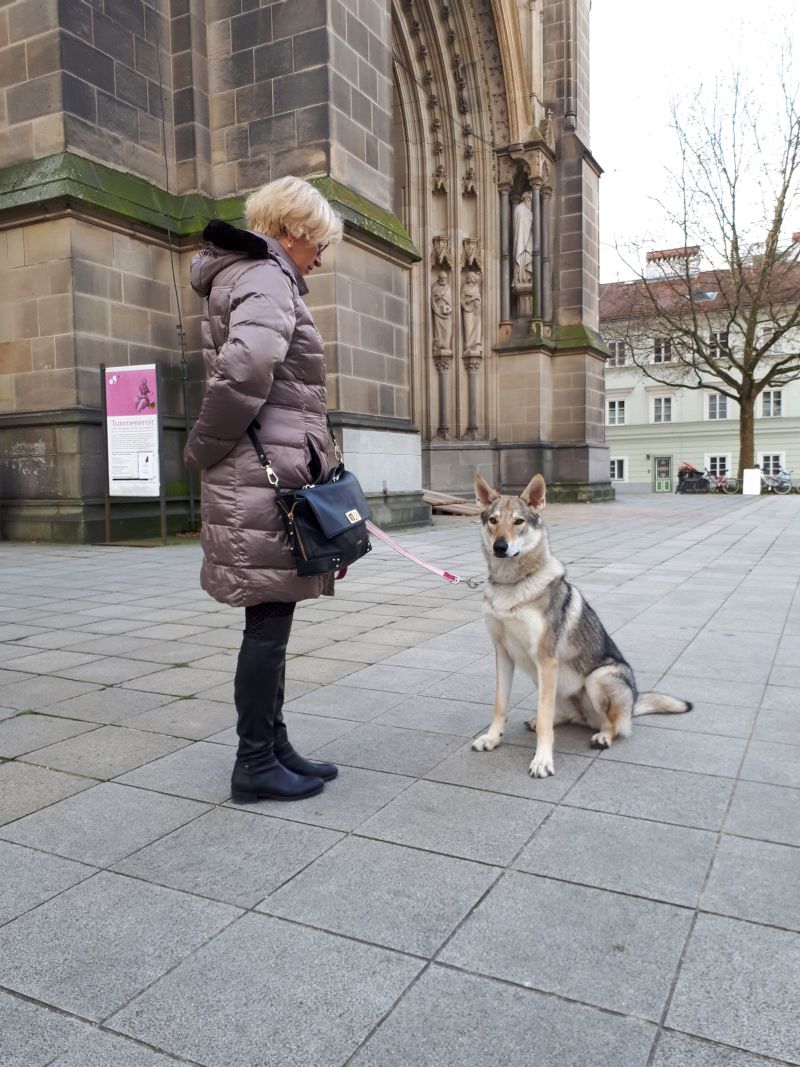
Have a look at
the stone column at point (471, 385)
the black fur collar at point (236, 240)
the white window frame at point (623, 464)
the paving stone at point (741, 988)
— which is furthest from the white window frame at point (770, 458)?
the paving stone at point (741, 988)

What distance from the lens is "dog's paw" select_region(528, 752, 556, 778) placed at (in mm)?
3299

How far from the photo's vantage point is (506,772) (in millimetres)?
3379

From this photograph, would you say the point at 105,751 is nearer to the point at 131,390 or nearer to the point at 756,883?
the point at 756,883

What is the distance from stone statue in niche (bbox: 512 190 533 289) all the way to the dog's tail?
63.7 ft

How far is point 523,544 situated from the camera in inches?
134

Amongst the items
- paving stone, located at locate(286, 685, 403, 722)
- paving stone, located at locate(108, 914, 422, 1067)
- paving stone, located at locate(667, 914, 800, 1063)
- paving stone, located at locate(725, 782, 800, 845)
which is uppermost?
paving stone, located at locate(286, 685, 403, 722)

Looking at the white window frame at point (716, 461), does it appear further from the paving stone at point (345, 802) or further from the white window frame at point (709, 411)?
the paving stone at point (345, 802)

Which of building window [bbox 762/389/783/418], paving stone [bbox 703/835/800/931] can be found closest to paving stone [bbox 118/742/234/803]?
paving stone [bbox 703/835/800/931]

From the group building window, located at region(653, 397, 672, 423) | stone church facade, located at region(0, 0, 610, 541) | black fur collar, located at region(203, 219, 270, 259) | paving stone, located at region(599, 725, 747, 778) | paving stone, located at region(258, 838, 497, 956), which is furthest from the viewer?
building window, located at region(653, 397, 672, 423)

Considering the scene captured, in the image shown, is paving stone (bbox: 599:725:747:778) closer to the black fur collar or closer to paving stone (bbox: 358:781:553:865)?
paving stone (bbox: 358:781:553:865)

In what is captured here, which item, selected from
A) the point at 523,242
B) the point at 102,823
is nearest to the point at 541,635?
the point at 102,823

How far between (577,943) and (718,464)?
5961 centimetres

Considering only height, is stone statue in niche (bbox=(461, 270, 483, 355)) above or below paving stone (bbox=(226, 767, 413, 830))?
above

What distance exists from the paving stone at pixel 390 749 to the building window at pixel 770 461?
56.9 m
